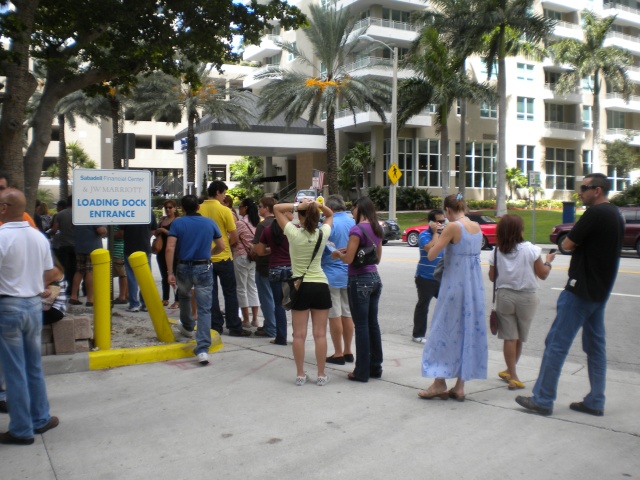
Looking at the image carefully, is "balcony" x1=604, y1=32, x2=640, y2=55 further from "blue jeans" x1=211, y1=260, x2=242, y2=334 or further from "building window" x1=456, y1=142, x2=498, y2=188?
"blue jeans" x1=211, y1=260, x2=242, y2=334

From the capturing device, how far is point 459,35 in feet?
117

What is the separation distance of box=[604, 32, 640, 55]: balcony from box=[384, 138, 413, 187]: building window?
21.9 metres

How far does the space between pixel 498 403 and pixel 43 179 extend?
2515 inches

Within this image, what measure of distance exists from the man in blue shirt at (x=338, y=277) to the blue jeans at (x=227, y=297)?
1525mm

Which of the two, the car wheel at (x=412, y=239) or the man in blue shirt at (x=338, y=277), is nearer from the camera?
the man in blue shirt at (x=338, y=277)

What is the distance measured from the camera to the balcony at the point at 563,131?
50.4 metres

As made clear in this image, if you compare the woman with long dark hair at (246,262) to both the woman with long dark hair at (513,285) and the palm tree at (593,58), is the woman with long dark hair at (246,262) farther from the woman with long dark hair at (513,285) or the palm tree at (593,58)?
the palm tree at (593,58)

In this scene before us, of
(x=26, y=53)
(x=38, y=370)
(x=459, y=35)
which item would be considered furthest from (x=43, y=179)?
(x=38, y=370)

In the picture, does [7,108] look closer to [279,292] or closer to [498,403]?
[279,292]

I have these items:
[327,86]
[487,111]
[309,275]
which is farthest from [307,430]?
[487,111]

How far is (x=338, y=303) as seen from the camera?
730 cm

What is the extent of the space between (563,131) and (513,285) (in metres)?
48.8

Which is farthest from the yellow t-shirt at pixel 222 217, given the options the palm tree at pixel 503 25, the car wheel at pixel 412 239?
the palm tree at pixel 503 25

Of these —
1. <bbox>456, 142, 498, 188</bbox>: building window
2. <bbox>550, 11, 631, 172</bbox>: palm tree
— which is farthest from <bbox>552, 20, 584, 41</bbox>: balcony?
<bbox>456, 142, 498, 188</bbox>: building window
